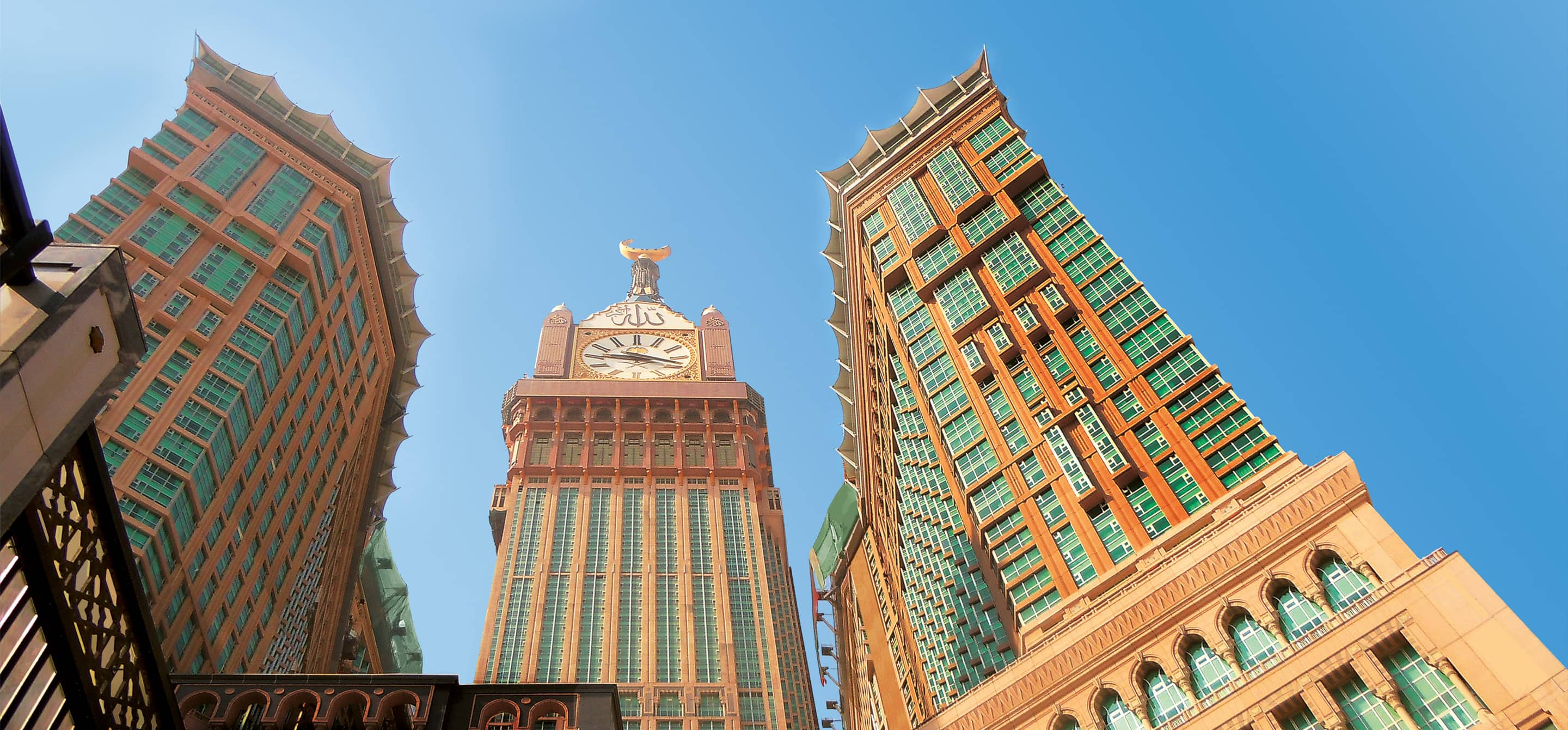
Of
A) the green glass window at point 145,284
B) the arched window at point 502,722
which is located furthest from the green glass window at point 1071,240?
the green glass window at point 145,284

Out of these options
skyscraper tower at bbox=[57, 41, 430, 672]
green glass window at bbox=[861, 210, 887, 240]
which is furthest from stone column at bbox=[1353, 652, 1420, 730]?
skyscraper tower at bbox=[57, 41, 430, 672]

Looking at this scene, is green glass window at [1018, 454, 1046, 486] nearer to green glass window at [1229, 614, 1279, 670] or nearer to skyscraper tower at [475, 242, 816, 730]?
green glass window at [1229, 614, 1279, 670]

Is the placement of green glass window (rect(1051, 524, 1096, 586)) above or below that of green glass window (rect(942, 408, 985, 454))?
below

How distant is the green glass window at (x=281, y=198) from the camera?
71.9m

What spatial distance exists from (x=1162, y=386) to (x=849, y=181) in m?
36.1

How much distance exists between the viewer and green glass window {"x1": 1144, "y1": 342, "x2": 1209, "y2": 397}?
5309 centimetres

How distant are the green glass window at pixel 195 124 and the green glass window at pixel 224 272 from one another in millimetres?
9594

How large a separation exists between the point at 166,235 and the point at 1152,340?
178ft

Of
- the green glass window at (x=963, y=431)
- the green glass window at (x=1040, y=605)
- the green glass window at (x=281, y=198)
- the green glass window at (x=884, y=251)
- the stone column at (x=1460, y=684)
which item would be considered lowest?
the stone column at (x=1460, y=684)

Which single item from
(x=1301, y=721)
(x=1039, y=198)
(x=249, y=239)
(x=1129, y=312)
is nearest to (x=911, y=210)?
(x=1039, y=198)

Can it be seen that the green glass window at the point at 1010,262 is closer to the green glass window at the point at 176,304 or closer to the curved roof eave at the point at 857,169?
the curved roof eave at the point at 857,169

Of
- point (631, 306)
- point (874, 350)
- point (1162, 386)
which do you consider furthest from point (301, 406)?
point (631, 306)

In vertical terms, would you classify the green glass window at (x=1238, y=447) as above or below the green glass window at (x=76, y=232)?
below

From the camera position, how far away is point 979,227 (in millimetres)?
69062
